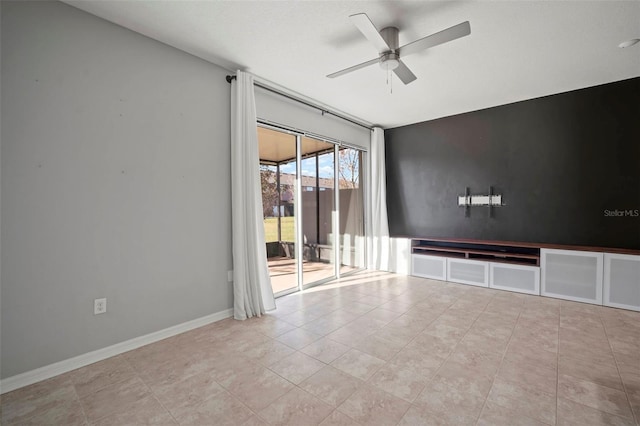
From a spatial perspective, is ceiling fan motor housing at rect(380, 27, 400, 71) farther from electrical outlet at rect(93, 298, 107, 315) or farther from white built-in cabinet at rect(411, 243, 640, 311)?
white built-in cabinet at rect(411, 243, 640, 311)

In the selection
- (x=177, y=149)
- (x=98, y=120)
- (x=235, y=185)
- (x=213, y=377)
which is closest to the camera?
(x=213, y=377)

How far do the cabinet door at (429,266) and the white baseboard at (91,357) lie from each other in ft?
11.1

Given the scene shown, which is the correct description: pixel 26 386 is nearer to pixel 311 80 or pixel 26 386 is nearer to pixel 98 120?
pixel 98 120

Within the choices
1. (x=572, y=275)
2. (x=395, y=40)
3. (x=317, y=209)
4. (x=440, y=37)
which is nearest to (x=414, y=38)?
(x=395, y=40)

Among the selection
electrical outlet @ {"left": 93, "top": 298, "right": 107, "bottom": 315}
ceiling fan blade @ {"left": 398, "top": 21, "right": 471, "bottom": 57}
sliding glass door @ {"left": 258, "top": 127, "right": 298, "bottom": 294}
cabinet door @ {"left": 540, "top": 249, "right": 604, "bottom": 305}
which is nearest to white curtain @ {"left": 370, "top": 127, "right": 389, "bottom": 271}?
sliding glass door @ {"left": 258, "top": 127, "right": 298, "bottom": 294}

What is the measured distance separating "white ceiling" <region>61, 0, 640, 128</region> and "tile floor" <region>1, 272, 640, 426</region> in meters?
2.76

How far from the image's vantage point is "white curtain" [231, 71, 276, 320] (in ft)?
10.2

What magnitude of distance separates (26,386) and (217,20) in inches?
120

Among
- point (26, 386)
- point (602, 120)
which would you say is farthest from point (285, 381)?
point (602, 120)

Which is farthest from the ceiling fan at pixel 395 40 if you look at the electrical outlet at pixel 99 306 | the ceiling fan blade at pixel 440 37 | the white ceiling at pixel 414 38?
the electrical outlet at pixel 99 306

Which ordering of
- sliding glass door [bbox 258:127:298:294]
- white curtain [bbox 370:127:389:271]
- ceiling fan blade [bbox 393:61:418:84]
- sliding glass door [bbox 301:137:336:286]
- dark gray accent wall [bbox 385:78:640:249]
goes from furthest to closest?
1. white curtain [bbox 370:127:389:271]
2. sliding glass door [bbox 301:137:336:286]
3. sliding glass door [bbox 258:127:298:294]
4. dark gray accent wall [bbox 385:78:640:249]
5. ceiling fan blade [bbox 393:61:418:84]

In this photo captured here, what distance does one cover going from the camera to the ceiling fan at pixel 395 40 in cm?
202

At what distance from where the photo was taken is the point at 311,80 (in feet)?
11.3

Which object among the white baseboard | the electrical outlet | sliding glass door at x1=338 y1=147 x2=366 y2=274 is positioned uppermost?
sliding glass door at x1=338 y1=147 x2=366 y2=274
